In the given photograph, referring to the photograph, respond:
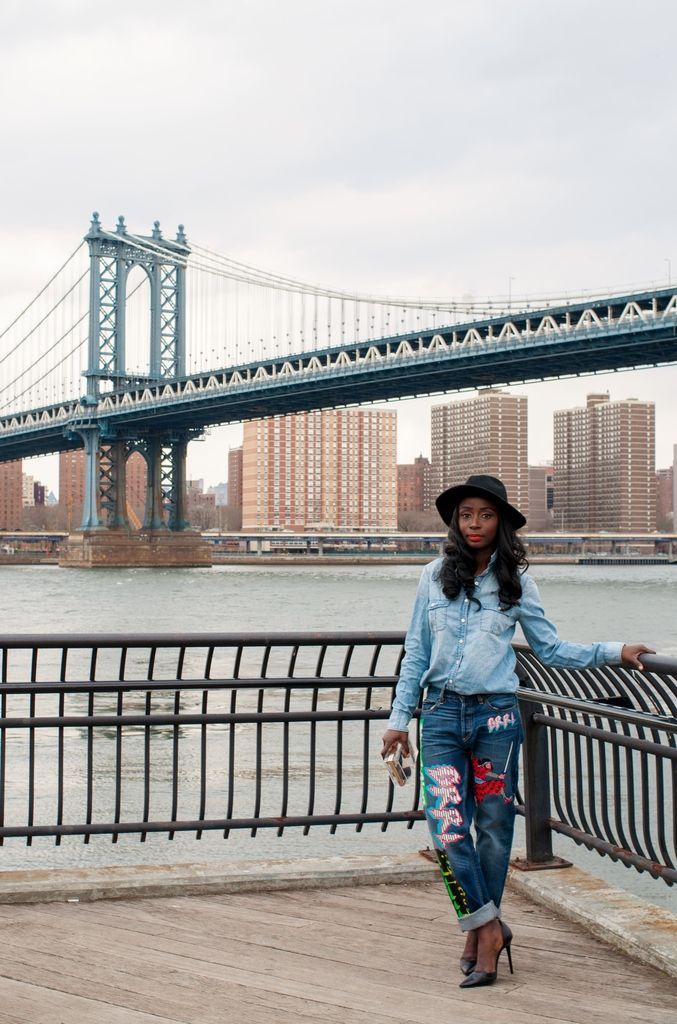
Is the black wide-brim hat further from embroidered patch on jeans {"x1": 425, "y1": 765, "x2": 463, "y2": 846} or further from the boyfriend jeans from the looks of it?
embroidered patch on jeans {"x1": 425, "y1": 765, "x2": 463, "y2": 846}

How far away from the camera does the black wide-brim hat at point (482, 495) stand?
3943 mm

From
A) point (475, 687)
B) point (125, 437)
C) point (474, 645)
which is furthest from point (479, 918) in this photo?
point (125, 437)

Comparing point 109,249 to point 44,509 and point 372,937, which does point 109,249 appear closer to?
point 372,937

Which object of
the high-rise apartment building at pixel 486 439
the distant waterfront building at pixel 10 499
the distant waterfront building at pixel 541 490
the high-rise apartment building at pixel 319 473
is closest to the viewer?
the high-rise apartment building at pixel 486 439

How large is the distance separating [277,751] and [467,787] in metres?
9.70

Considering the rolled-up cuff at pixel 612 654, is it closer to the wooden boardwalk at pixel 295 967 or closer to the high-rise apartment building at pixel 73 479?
the wooden boardwalk at pixel 295 967

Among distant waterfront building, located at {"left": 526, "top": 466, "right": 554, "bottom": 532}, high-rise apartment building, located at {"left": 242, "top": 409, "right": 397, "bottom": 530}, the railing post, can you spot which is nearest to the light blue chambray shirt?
the railing post

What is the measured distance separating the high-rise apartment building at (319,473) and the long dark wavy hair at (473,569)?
5917 inches

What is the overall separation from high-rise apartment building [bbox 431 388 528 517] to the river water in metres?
74.5

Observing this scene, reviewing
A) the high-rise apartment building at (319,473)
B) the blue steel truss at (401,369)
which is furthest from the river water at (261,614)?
the high-rise apartment building at (319,473)

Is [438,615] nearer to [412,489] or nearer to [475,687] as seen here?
[475,687]

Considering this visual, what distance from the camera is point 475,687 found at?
12.6 ft

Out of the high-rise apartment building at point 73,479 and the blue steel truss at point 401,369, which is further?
the high-rise apartment building at point 73,479

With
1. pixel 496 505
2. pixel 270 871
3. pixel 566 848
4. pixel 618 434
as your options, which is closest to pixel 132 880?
pixel 270 871
